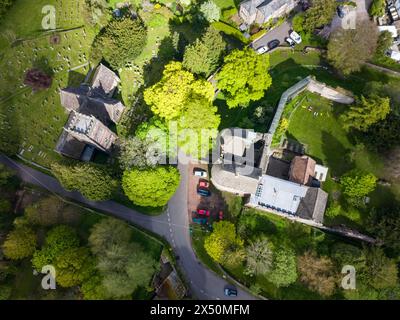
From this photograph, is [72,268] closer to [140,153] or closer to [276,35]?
[140,153]

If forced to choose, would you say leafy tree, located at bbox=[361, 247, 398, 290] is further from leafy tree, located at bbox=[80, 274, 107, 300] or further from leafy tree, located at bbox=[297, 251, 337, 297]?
leafy tree, located at bbox=[80, 274, 107, 300]

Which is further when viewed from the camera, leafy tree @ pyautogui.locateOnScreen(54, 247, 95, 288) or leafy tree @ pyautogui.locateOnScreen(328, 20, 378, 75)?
leafy tree @ pyautogui.locateOnScreen(328, 20, 378, 75)

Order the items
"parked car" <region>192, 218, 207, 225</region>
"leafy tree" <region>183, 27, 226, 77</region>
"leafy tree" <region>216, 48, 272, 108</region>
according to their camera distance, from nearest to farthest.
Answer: "parked car" <region>192, 218, 207, 225</region>
"leafy tree" <region>216, 48, 272, 108</region>
"leafy tree" <region>183, 27, 226, 77</region>

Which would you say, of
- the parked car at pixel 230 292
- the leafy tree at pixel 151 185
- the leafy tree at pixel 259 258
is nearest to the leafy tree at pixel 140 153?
the leafy tree at pixel 151 185

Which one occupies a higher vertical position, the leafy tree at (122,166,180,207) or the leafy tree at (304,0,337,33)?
the leafy tree at (304,0,337,33)

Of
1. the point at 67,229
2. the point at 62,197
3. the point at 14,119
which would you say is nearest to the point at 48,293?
the point at 67,229

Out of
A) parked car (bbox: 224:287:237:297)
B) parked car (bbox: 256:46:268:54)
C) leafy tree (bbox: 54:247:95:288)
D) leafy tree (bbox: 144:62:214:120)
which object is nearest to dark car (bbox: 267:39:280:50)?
parked car (bbox: 256:46:268:54)
